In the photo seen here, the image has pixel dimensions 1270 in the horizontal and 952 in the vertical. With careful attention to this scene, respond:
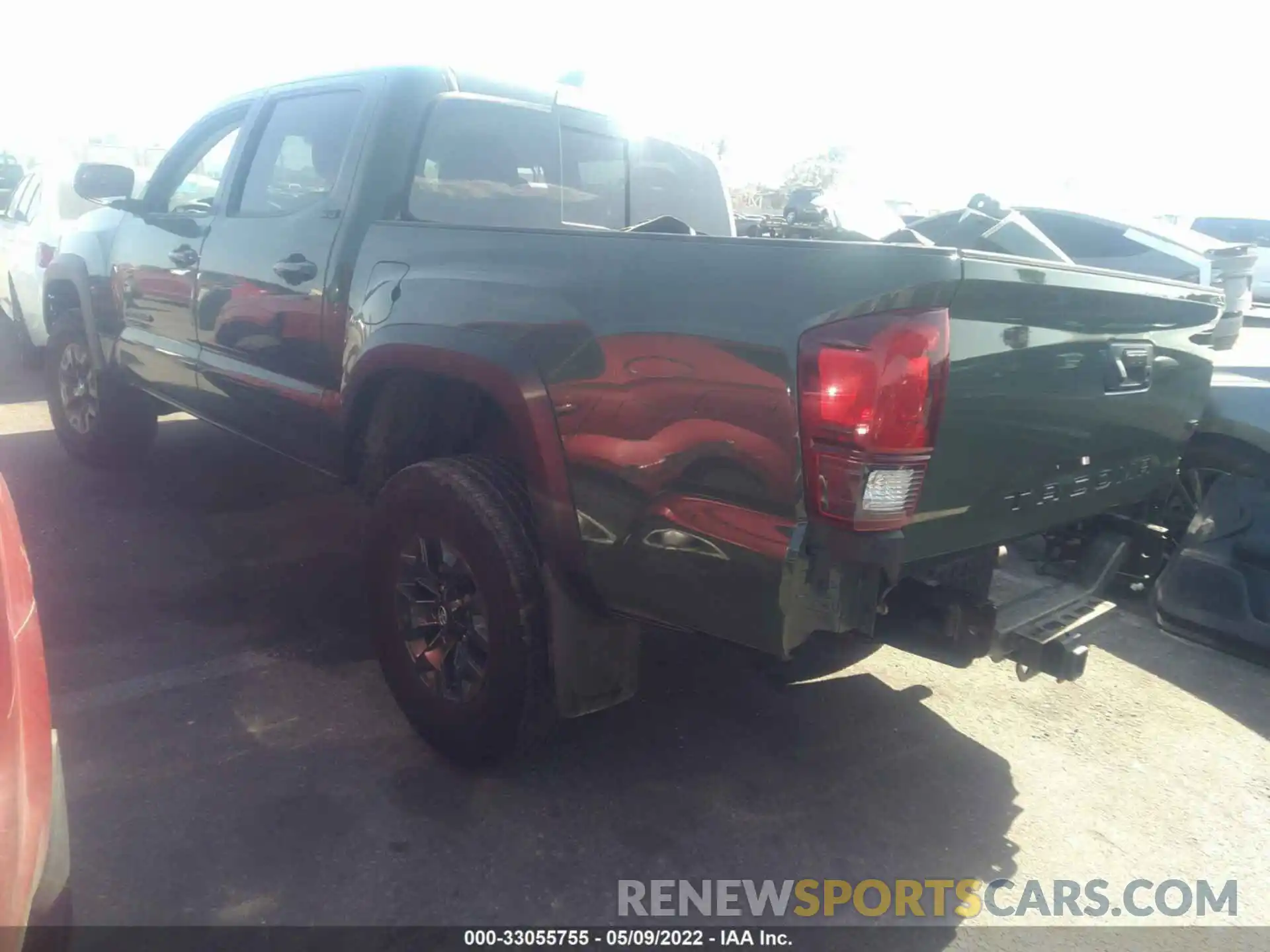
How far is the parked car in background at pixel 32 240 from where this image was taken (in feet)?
24.2

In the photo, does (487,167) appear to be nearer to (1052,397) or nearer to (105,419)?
(1052,397)

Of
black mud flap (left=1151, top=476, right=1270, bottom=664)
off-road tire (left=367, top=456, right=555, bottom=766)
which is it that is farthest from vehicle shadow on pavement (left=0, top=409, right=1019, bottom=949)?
black mud flap (left=1151, top=476, right=1270, bottom=664)

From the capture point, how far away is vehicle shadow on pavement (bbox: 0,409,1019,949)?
2.43 m

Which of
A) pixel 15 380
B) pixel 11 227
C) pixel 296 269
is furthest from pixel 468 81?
pixel 11 227

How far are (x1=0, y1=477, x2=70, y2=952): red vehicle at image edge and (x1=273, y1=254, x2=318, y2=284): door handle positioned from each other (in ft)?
5.76

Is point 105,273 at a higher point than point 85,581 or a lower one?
higher

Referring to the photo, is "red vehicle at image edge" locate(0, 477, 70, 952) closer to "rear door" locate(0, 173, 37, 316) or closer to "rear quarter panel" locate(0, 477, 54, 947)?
"rear quarter panel" locate(0, 477, 54, 947)

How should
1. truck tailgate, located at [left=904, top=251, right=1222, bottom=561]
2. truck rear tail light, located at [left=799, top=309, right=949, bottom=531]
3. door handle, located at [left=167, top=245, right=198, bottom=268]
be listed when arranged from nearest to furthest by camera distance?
1. truck rear tail light, located at [left=799, top=309, right=949, bottom=531]
2. truck tailgate, located at [left=904, top=251, right=1222, bottom=561]
3. door handle, located at [left=167, top=245, right=198, bottom=268]

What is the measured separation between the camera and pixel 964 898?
2.53 metres

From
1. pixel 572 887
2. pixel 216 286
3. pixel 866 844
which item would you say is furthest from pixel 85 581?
pixel 866 844

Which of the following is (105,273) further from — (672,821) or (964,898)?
(964,898)

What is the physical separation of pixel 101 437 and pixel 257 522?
3.80ft

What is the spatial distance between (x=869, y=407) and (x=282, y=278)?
236 centimetres

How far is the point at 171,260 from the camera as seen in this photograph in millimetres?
4293
